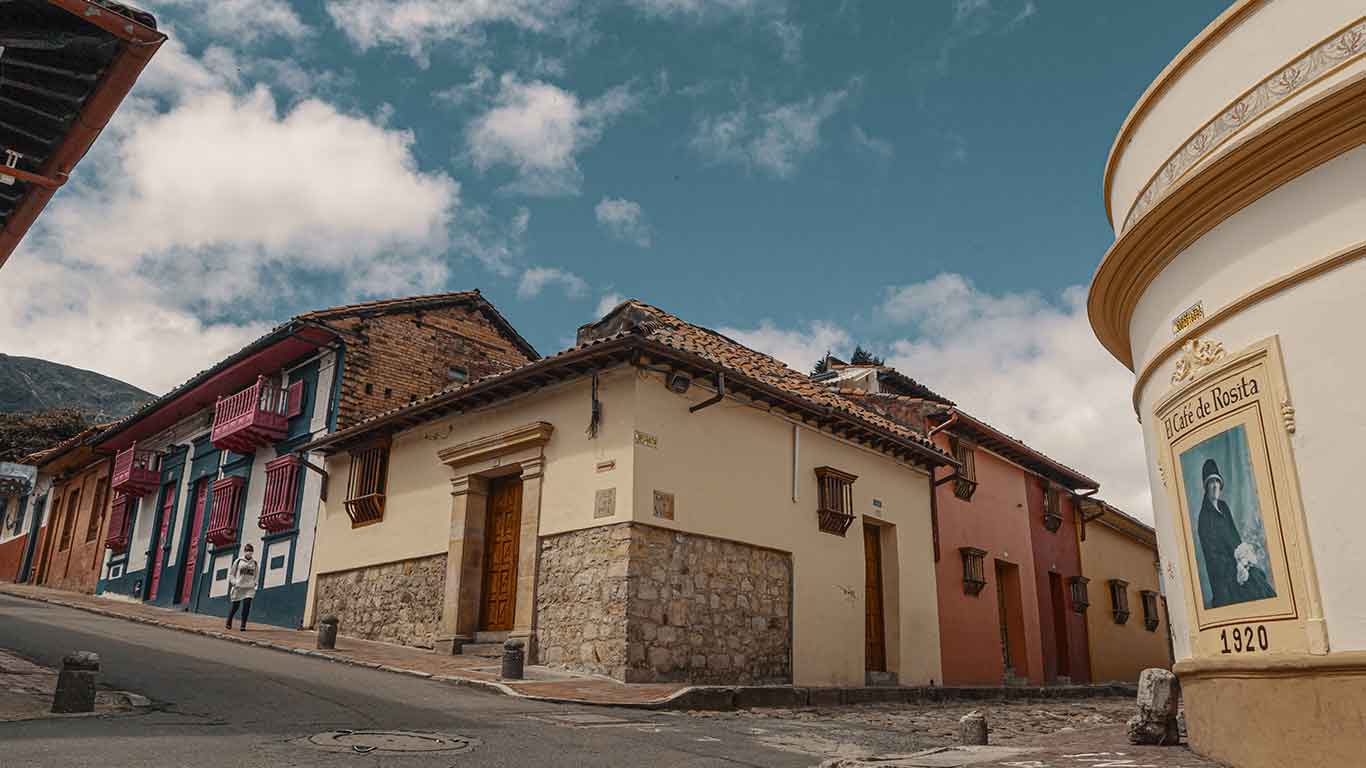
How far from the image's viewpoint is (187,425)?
2347 centimetres

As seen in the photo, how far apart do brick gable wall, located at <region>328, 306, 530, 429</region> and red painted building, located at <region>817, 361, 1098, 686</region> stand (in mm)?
7873

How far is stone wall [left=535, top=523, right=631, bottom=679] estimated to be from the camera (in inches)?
437

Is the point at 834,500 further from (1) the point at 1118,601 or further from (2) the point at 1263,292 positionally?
(1) the point at 1118,601

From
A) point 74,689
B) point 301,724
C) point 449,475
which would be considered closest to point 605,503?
point 449,475

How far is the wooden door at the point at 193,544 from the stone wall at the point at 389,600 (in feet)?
22.2

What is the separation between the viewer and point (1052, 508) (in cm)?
2209

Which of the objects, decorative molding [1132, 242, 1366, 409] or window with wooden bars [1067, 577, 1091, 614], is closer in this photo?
decorative molding [1132, 242, 1366, 409]

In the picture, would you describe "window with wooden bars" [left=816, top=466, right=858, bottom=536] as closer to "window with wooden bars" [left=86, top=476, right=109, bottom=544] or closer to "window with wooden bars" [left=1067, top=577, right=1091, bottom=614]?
"window with wooden bars" [left=1067, top=577, right=1091, bottom=614]

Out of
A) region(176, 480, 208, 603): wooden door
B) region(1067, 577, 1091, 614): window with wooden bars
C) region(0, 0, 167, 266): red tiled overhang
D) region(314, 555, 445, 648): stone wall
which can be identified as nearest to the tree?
region(176, 480, 208, 603): wooden door

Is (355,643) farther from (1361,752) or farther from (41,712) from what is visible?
(1361,752)

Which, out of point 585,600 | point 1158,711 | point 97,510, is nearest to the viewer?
point 1158,711

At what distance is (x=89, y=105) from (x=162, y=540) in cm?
1961

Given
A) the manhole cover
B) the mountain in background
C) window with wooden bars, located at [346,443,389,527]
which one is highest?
the mountain in background

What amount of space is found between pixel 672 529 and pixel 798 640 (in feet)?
9.75
